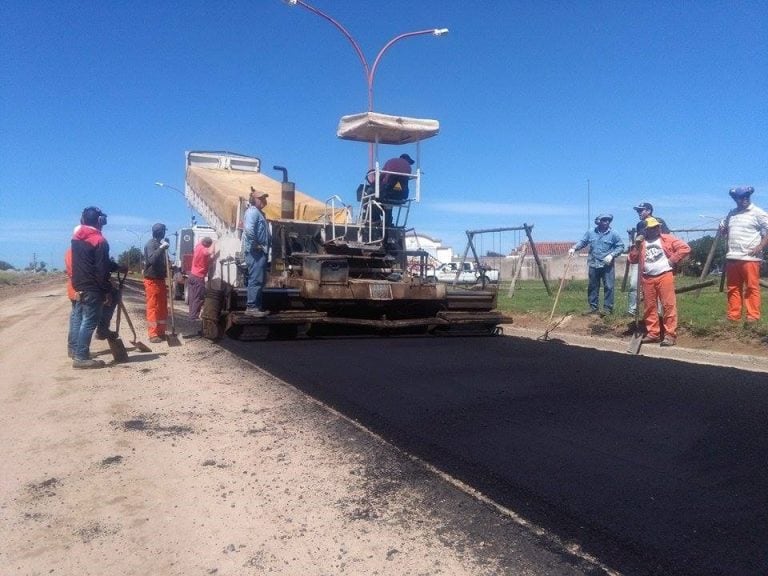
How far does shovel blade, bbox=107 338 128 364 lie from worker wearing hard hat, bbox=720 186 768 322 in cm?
669

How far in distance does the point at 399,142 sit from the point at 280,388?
5.48 m

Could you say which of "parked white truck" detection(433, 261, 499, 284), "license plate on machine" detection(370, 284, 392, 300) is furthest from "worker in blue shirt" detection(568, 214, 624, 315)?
"license plate on machine" detection(370, 284, 392, 300)

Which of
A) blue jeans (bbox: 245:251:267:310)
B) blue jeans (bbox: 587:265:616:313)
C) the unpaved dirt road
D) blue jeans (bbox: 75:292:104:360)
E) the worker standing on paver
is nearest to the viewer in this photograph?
the unpaved dirt road

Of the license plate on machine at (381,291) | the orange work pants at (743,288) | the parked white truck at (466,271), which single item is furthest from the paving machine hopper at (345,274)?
the orange work pants at (743,288)

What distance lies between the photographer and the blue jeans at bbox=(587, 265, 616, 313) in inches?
389

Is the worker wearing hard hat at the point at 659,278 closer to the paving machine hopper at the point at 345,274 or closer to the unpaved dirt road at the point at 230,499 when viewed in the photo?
the paving machine hopper at the point at 345,274

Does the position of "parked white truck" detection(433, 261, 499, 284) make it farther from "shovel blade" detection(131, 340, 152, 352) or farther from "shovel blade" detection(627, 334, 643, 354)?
"shovel blade" detection(131, 340, 152, 352)

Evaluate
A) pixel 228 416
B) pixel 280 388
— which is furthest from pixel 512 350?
pixel 228 416

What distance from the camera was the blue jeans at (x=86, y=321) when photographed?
653cm

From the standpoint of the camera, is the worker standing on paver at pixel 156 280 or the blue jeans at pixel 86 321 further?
the worker standing on paver at pixel 156 280

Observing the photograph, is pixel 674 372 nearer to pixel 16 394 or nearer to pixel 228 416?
pixel 228 416

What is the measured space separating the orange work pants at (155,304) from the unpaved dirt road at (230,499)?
3.35 m

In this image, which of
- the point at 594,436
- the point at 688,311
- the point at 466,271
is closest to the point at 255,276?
the point at 594,436

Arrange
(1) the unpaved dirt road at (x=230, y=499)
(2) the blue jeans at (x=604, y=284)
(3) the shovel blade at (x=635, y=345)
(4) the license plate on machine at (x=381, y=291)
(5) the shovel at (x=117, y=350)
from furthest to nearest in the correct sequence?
(2) the blue jeans at (x=604, y=284)
(4) the license plate on machine at (x=381, y=291)
(3) the shovel blade at (x=635, y=345)
(5) the shovel at (x=117, y=350)
(1) the unpaved dirt road at (x=230, y=499)
